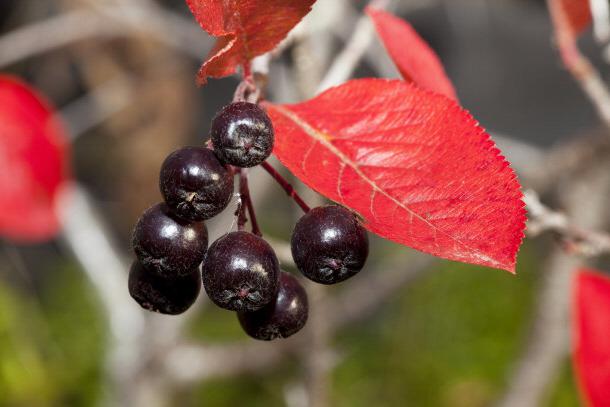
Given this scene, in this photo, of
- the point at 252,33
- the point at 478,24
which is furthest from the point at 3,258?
the point at 252,33

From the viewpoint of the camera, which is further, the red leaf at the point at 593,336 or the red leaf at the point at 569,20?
the red leaf at the point at 569,20

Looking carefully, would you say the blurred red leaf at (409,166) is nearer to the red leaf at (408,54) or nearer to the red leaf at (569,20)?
the red leaf at (408,54)

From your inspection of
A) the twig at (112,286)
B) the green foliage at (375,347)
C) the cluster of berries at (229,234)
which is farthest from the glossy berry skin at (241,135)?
the green foliage at (375,347)

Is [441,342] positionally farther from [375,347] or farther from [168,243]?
[168,243]

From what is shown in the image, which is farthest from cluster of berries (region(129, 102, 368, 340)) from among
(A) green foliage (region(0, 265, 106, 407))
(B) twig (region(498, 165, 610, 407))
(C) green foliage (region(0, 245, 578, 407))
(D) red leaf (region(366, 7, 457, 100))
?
(A) green foliage (region(0, 265, 106, 407))

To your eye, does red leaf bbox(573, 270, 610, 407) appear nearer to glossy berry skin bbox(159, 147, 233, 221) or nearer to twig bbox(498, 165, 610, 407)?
glossy berry skin bbox(159, 147, 233, 221)

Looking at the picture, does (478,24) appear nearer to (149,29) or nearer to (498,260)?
(149,29)
